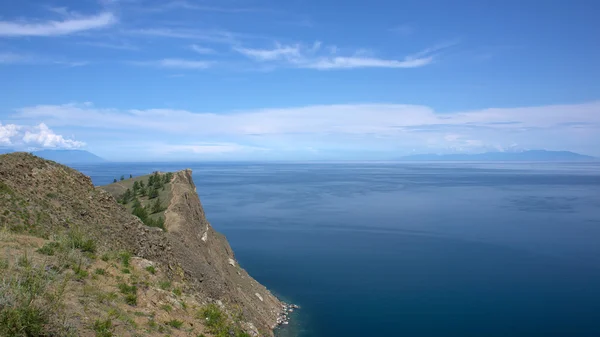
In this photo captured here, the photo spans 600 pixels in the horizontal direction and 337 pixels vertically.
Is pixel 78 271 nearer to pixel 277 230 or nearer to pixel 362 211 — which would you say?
pixel 277 230

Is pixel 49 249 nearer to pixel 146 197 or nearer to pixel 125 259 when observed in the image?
pixel 125 259

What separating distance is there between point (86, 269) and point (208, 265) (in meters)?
15.6

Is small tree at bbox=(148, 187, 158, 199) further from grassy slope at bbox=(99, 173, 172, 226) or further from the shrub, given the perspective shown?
the shrub

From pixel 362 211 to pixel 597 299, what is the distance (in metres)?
58.5

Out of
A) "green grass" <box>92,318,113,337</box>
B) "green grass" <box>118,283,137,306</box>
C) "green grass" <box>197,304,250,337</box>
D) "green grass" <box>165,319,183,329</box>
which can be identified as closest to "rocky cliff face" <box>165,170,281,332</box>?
"green grass" <box>197,304,250,337</box>

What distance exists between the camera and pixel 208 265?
2808 centimetres

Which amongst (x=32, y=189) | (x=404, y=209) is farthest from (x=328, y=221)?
(x=32, y=189)

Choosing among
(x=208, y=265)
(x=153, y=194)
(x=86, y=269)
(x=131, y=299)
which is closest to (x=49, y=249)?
(x=86, y=269)

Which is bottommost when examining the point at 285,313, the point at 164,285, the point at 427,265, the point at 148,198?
the point at 285,313

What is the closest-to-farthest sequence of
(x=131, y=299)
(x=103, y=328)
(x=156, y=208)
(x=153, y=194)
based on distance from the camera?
(x=103, y=328) < (x=131, y=299) < (x=156, y=208) < (x=153, y=194)

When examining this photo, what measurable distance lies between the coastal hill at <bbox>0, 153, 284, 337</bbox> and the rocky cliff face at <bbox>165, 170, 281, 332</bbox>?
208 mm

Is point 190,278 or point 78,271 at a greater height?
point 78,271

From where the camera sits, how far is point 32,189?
1750cm

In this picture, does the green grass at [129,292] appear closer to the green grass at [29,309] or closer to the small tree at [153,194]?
the green grass at [29,309]
